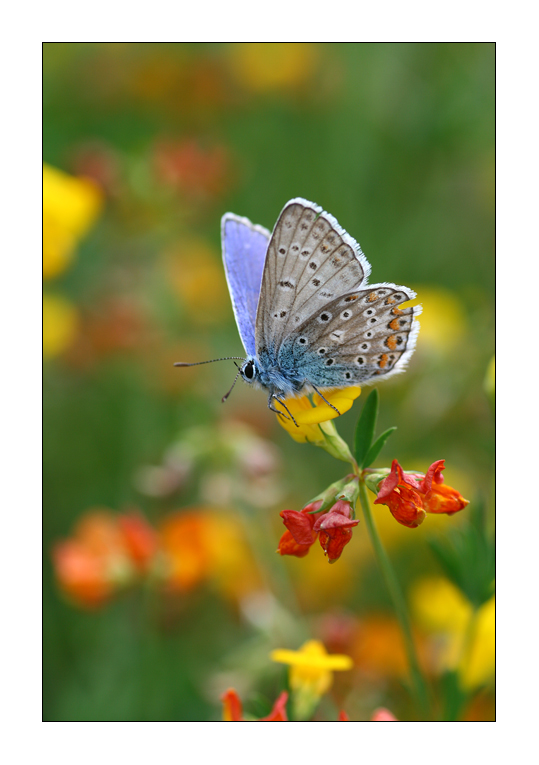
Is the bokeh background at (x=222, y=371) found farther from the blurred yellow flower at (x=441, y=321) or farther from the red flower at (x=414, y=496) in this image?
the red flower at (x=414, y=496)

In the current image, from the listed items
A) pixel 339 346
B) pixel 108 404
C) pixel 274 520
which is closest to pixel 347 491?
pixel 339 346

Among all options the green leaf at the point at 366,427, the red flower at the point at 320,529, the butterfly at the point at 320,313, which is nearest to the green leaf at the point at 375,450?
the green leaf at the point at 366,427

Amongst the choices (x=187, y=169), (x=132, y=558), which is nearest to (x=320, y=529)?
(x=132, y=558)

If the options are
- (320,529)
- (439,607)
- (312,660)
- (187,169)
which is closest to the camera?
(320,529)

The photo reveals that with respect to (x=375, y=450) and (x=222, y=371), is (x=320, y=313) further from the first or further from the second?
(x=222, y=371)

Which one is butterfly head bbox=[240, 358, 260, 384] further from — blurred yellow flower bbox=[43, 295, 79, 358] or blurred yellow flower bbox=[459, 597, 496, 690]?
blurred yellow flower bbox=[43, 295, 79, 358]

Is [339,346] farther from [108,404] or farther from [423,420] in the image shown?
[108,404]
